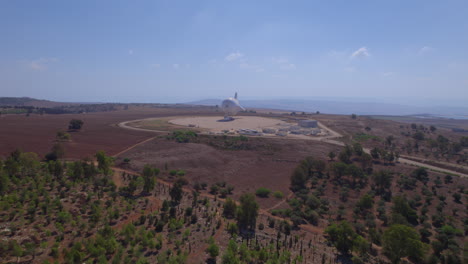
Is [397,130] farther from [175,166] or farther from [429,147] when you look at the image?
[175,166]

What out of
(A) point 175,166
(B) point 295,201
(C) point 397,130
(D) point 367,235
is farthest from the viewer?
(C) point 397,130

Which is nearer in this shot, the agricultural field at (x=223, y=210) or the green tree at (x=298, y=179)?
the agricultural field at (x=223, y=210)

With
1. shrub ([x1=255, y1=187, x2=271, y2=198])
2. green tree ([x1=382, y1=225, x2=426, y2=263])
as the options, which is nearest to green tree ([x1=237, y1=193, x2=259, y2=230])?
shrub ([x1=255, y1=187, x2=271, y2=198])

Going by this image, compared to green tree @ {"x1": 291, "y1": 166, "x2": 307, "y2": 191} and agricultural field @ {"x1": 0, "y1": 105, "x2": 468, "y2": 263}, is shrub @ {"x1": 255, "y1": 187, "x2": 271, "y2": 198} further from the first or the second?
green tree @ {"x1": 291, "y1": 166, "x2": 307, "y2": 191}

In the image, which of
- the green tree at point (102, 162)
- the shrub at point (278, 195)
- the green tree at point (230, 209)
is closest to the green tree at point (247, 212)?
the green tree at point (230, 209)

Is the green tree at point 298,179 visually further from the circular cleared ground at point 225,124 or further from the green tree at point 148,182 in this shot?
the circular cleared ground at point 225,124

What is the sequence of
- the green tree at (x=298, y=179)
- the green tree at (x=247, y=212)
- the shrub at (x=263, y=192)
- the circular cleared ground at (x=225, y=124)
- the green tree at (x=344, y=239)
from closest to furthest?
the green tree at (x=344, y=239) → the green tree at (x=247, y=212) → the shrub at (x=263, y=192) → the green tree at (x=298, y=179) → the circular cleared ground at (x=225, y=124)

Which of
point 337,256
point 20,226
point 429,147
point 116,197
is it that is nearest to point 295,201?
point 337,256

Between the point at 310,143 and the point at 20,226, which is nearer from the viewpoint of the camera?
the point at 20,226
